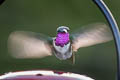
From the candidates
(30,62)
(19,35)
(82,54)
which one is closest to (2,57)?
(30,62)

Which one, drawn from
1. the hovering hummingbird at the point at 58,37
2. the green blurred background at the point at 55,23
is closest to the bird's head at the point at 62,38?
the hovering hummingbird at the point at 58,37

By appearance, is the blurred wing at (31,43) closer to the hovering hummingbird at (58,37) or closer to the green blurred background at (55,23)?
the hovering hummingbird at (58,37)

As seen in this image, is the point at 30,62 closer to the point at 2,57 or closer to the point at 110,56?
the point at 2,57

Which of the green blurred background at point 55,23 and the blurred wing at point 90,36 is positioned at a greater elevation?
the green blurred background at point 55,23

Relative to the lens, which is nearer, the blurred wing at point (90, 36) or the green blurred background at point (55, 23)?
the blurred wing at point (90, 36)

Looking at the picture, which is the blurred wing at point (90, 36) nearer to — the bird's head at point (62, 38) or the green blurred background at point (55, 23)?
the bird's head at point (62, 38)

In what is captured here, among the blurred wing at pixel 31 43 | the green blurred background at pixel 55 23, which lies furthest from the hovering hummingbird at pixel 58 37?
the green blurred background at pixel 55 23
